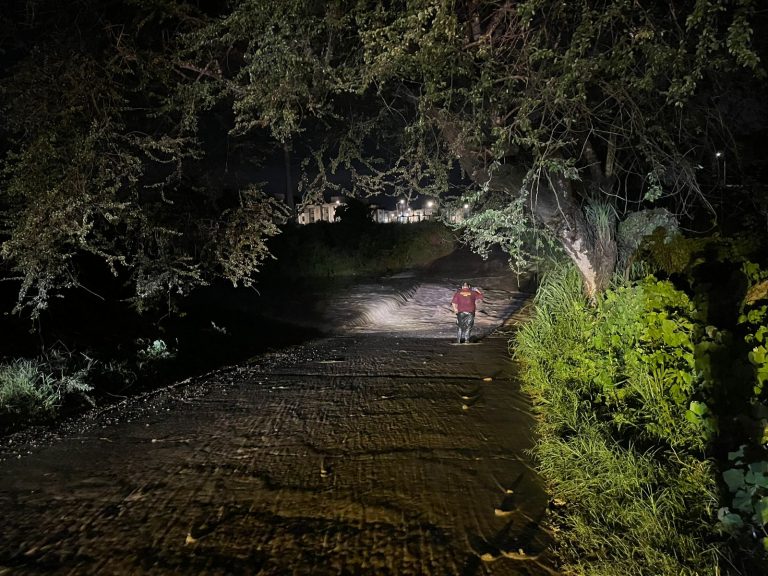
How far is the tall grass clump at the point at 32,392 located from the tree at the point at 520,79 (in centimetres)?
397

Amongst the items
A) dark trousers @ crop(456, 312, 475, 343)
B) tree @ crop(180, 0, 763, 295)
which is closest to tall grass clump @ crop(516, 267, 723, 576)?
tree @ crop(180, 0, 763, 295)

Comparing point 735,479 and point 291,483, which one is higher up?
point 735,479

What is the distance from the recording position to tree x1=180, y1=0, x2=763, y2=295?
4711 mm

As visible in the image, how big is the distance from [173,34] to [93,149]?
193 cm

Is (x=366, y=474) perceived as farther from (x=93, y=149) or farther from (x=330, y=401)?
(x=93, y=149)

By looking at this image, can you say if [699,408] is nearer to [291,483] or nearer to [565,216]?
[291,483]

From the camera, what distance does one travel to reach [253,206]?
903cm

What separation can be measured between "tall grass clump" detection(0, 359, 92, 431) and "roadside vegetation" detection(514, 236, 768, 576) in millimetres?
5537

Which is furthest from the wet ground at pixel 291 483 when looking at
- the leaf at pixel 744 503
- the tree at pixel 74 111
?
the tree at pixel 74 111

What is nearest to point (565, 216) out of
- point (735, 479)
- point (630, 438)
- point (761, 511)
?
point (630, 438)

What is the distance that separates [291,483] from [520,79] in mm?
4718

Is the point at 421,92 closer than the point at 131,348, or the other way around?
the point at 421,92

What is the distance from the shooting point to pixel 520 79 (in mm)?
5617

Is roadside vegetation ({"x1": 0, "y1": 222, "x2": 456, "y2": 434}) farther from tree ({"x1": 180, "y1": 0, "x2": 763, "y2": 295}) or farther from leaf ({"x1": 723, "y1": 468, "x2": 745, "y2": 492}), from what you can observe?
leaf ({"x1": 723, "y1": 468, "x2": 745, "y2": 492})
